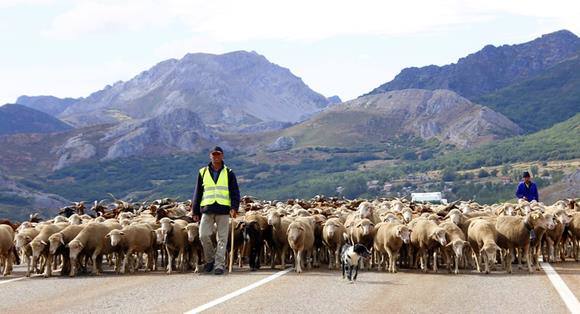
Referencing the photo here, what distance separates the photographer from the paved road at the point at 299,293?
1309 cm

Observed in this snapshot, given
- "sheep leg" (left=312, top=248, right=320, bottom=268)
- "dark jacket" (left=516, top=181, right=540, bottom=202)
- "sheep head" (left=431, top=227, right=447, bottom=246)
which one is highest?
"dark jacket" (left=516, top=181, right=540, bottom=202)

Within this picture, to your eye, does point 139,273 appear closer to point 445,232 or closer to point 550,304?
point 445,232

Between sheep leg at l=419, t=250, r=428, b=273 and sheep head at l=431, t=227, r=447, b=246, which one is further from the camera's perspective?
sheep leg at l=419, t=250, r=428, b=273

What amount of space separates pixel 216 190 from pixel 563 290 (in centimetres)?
771

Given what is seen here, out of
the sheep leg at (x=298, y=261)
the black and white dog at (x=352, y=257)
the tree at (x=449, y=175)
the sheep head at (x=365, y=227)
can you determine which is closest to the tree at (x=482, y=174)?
the tree at (x=449, y=175)

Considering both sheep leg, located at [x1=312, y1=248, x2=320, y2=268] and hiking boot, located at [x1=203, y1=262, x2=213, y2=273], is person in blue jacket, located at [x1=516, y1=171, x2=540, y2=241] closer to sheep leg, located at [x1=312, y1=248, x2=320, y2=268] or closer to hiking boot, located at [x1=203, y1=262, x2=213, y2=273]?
sheep leg, located at [x1=312, y1=248, x2=320, y2=268]

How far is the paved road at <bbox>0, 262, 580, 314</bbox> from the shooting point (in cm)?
1309

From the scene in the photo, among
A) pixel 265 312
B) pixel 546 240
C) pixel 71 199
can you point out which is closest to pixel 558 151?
pixel 71 199

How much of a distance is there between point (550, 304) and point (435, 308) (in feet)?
5.91

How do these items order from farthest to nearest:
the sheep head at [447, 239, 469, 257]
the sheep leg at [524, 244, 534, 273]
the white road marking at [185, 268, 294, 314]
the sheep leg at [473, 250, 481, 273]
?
the sheep leg at [473, 250, 481, 273]
the sheep head at [447, 239, 469, 257]
the sheep leg at [524, 244, 534, 273]
the white road marking at [185, 268, 294, 314]

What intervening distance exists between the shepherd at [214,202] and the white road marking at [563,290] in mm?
6750

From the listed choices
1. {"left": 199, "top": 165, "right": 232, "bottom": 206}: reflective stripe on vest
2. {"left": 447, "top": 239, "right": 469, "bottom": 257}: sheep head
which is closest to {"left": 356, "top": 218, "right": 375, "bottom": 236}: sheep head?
{"left": 447, "top": 239, "right": 469, "bottom": 257}: sheep head

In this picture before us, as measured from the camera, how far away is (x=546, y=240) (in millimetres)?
22312

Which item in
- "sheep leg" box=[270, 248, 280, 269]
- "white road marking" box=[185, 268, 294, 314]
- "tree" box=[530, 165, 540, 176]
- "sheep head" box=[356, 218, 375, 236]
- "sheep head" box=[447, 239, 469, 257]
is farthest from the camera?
"tree" box=[530, 165, 540, 176]
